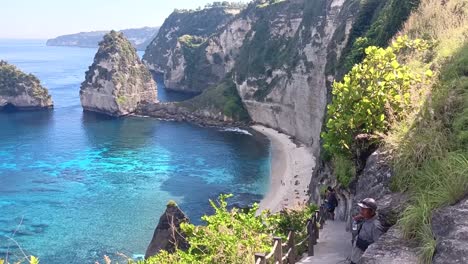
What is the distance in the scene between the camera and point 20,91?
A: 107625 mm

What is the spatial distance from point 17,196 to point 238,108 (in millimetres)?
49080

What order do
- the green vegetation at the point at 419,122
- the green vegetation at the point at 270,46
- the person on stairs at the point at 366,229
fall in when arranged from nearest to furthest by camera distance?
the green vegetation at the point at 419,122 < the person on stairs at the point at 366,229 < the green vegetation at the point at 270,46

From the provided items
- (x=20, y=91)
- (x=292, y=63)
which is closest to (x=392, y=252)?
(x=292, y=63)

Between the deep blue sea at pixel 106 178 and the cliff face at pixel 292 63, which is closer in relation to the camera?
the deep blue sea at pixel 106 178

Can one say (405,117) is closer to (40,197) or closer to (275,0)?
(40,197)

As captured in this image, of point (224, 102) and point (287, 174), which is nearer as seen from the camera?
point (287, 174)

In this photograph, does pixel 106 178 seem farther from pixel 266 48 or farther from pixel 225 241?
pixel 225 241

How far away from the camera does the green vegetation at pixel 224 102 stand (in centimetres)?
9019

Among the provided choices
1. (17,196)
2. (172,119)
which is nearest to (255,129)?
(172,119)

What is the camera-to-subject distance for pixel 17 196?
50.8 m

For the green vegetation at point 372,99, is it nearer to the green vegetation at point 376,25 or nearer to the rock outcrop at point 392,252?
the rock outcrop at point 392,252

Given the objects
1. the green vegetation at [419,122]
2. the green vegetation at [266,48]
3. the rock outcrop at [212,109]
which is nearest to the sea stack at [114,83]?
the rock outcrop at [212,109]

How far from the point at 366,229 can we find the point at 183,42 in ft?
434

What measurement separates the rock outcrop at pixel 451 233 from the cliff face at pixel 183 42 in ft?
414
